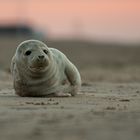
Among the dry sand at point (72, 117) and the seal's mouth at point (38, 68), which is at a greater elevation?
the seal's mouth at point (38, 68)

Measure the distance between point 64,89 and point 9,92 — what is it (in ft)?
5.27

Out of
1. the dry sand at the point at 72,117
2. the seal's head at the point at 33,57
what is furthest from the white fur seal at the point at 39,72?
the dry sand at the point at 72,117

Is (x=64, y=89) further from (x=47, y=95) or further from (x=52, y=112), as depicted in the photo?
(x=52, y=112)

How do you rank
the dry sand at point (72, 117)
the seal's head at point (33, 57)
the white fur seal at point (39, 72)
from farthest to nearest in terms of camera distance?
the white fur seal at point (39, 72) < the seal's head at point (33, 57) < the dry sand at point (72, 117)

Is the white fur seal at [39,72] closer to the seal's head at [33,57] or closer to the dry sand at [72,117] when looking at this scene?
the seal's head at [33,57]

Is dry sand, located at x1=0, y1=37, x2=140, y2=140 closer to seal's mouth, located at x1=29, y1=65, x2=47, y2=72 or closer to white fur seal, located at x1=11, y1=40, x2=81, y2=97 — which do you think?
white fur seal, located at x1=11, y1=40, x2=81, y2=97

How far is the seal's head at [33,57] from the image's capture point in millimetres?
11555

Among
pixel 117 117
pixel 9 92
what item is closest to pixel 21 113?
pixel 117 117

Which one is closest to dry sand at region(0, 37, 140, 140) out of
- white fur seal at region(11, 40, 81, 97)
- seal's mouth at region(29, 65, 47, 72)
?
white fur seal at region(11, 40, 81, 97)

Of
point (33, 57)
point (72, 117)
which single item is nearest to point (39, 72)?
point (33, 57)

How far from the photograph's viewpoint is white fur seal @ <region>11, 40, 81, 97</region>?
11688mm

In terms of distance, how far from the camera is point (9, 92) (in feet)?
44.3

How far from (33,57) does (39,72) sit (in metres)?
0.26

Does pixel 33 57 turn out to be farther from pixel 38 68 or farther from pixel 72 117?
pixel 72 117
